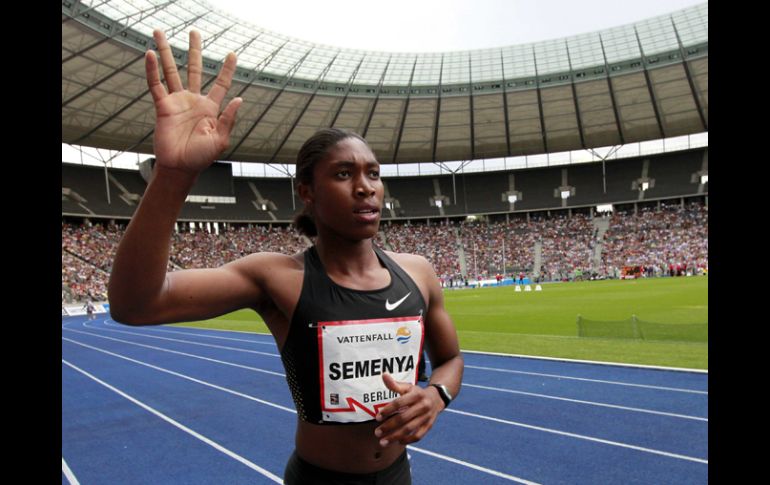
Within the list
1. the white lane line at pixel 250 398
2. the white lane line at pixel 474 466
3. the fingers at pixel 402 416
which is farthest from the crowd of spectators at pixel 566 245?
the fingers at pixel 402 416

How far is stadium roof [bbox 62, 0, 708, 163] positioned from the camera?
28.4 metres

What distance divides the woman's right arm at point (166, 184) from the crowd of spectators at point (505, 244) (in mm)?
39918

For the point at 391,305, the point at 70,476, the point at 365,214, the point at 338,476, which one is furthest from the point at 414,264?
the point at 70,476

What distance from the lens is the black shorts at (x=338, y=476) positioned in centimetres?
198

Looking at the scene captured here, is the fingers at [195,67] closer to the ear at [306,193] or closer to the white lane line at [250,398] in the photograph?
the ear at [306,193]

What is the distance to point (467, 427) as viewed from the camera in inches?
274

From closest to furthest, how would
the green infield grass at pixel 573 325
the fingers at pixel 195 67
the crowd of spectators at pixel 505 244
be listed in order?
the fingers at pixel 195 67 → the green infield grass at pixel 573 325 → the crowd of spectators at pixel 505 244

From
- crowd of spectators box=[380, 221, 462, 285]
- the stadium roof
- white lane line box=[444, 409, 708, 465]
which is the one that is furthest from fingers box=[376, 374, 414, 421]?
crowd of spectators box=[380, 221, 462, 285]

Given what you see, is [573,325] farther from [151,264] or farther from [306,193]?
[151,264]

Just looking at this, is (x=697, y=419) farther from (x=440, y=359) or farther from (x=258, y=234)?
(x=258, y=234)

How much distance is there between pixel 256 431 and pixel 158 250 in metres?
6.33

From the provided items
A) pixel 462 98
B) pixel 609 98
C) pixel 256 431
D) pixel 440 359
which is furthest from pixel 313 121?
pixel 440 359

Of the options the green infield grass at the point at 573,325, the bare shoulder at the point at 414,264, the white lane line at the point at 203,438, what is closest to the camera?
the bare shoulder at the point at 414,264

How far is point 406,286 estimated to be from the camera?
7.27 feet
